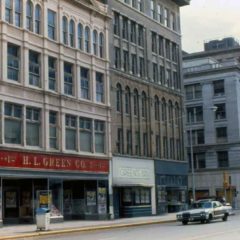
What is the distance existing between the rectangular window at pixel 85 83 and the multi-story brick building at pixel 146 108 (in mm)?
3465

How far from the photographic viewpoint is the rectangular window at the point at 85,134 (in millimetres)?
44219

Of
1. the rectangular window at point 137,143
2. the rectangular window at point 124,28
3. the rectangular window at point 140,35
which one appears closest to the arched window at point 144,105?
the rectangular window at point 137,143

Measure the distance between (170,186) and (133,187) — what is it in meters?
8.33

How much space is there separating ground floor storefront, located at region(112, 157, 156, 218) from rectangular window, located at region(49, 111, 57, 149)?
7.51 meters

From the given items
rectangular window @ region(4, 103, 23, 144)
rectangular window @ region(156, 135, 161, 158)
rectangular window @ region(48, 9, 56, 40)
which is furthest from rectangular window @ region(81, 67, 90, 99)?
rectangular window @ region(156, 135, 161, 158)

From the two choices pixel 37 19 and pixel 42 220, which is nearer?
pixel 42 220

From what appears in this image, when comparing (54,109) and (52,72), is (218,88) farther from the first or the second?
(54,109)

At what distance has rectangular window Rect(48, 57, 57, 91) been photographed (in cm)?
4144

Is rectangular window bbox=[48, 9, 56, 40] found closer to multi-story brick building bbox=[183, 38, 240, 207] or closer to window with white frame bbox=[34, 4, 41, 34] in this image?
window with white frame bbox=[34, 4, 41, 34]

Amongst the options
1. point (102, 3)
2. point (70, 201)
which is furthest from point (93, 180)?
point (102, 3)

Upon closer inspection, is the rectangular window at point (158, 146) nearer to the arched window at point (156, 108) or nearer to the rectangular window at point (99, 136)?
the arched window at point (156, 108)

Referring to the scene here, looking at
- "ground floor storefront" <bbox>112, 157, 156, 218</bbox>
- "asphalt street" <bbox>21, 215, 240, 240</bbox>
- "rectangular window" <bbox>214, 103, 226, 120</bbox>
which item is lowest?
"asphalt street" <bbox>21, 215, 240, 240</bbox>

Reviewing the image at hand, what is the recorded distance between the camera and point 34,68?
40031 millimetres

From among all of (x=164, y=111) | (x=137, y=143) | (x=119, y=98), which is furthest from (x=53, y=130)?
(x=164, y=111)
